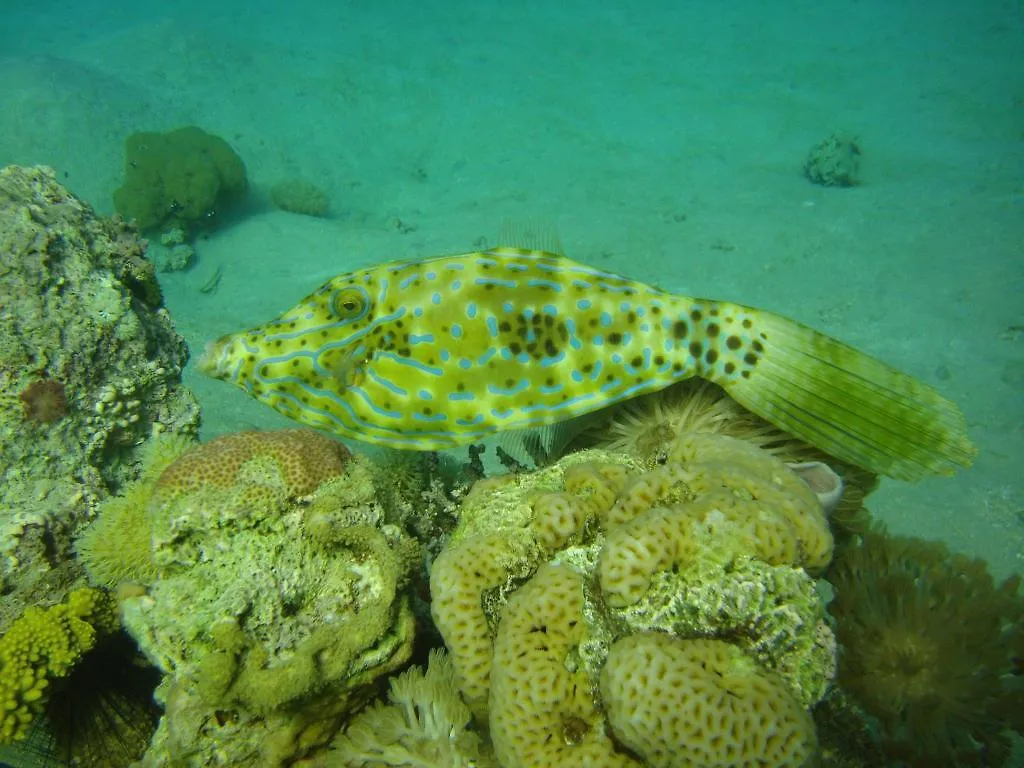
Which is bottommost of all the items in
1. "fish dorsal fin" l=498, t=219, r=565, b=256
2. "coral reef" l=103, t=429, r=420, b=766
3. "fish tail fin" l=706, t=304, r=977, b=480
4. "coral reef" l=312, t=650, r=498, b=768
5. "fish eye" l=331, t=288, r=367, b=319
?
"coral reef" l=312, t=650, r=498, b=768

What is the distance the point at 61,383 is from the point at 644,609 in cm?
399

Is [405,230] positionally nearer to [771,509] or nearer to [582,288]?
[582,288]

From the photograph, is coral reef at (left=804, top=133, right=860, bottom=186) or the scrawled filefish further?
coral reef at (left=804, top=133, right=860, bottom=186)

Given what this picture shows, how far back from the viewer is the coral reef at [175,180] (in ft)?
46.8

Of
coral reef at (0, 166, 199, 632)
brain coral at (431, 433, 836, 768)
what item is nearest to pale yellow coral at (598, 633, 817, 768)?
brain coral at (431, 433, 836, 768)

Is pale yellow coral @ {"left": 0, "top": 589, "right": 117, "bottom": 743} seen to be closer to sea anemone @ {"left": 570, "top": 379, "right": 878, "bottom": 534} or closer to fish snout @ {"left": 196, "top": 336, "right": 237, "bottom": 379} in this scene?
fish snout @ {"left": 196, "top": 336, "right": 237, "bottom": 379}

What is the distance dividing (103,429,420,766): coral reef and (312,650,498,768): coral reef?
0.39 ft

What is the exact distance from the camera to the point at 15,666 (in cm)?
273

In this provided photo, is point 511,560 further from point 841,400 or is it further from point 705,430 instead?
point 841,400

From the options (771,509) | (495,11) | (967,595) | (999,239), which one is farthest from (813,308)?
(495,11)

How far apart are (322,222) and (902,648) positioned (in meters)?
14.9

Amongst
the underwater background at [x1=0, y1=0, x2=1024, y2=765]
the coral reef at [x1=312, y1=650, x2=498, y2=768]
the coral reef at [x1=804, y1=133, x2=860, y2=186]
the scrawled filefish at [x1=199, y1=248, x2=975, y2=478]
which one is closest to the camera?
the coral reef at [x1=312, y1=650, x2=498, y2=768]

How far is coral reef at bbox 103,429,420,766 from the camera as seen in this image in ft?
8.16

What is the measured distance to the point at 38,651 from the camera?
9.23 ft
